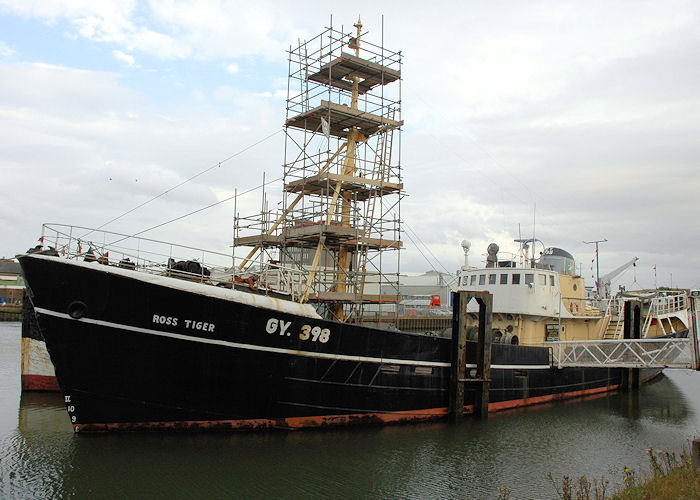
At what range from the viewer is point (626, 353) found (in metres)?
21.2

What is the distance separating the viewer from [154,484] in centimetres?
1067

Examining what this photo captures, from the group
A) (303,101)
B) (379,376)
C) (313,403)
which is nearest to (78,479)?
(313,403)

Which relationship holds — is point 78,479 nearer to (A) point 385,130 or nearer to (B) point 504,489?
(B) point 504,489

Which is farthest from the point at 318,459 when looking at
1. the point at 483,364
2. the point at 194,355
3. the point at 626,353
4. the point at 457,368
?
the point at 626,353

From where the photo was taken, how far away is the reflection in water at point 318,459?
1080cm

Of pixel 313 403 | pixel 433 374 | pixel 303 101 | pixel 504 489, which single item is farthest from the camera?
pixel 303 101

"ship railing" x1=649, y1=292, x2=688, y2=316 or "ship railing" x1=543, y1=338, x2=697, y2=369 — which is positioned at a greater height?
"ship railing" x1=649, y1=292, x2=688, y2=316

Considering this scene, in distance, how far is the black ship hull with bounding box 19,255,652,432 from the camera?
12336mm

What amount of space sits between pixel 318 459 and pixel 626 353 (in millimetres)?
14292

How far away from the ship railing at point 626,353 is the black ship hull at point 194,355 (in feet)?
28.4

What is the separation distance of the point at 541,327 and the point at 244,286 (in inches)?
546

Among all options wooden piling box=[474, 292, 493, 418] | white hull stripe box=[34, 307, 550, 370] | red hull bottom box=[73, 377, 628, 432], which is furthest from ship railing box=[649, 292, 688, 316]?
white hull stripe box=[34, 307, 550, 370]

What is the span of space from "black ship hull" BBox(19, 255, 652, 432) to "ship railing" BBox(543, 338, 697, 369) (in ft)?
28.4

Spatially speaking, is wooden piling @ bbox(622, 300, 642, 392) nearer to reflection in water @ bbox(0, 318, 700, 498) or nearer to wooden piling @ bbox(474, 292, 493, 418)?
reflection in water @ bbox(0, 318, 700, 498)
